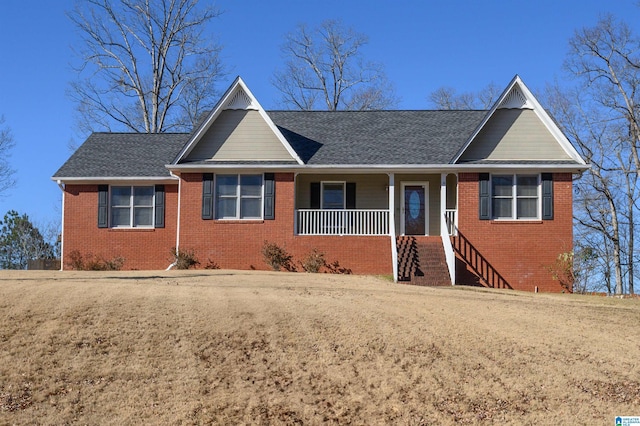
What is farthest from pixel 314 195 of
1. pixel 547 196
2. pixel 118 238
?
pixel 547 196

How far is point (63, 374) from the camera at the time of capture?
9383mm

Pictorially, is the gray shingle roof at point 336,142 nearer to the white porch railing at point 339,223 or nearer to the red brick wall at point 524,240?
the white porch railing at point 339,223

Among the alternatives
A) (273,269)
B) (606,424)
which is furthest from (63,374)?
(273,269)

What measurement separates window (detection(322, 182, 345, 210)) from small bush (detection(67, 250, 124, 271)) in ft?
23.6

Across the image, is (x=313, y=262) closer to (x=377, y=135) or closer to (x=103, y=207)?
(x=377, y=135)

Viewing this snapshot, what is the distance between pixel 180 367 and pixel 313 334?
237 centimetres

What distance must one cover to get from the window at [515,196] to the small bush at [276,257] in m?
6.66

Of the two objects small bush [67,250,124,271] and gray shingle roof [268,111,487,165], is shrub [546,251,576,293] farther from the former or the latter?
small bush [67,250,124,271]

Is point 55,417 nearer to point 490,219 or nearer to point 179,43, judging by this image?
point 490,219

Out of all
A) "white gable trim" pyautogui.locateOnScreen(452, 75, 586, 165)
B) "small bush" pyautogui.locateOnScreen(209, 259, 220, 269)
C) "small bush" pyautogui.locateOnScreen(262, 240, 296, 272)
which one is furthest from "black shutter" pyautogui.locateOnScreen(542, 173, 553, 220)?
"small bush" pyautogui.locateOnScreen(209, 259, 220, 269)

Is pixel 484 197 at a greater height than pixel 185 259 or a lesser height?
greater

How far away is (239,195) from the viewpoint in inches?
858

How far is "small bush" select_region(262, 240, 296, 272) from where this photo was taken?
2131 centimetres

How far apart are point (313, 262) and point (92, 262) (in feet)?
25.0
